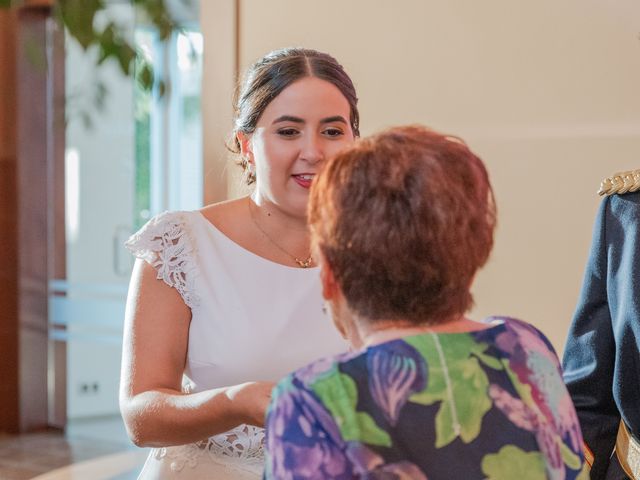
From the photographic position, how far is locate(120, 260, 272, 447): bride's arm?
1479 mm

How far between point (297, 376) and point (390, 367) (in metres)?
0.09

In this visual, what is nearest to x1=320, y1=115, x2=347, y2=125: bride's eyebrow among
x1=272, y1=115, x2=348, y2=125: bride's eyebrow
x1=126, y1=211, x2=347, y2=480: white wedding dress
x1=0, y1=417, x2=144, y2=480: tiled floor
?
x1=272, y1=115, x2=348, y2=125: bride's eyebrow

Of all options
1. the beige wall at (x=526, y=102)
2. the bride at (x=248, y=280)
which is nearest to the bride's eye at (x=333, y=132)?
the bride at (x=248, y=280)

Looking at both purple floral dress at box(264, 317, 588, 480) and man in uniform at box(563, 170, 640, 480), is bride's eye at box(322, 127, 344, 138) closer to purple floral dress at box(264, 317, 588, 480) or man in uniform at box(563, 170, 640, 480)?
man in uniform at box(563, 170, 640, 480)

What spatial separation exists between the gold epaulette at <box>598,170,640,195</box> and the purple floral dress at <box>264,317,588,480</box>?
57 centimetres

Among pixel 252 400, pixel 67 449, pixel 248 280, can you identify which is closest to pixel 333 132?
pixel 248 280

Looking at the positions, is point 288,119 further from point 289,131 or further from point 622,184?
point 622,184

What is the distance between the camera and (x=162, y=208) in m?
7.01

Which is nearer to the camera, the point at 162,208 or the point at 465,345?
the point at 465,345

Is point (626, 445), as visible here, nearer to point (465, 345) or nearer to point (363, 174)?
point (465, 345)

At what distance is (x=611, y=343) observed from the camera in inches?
61.7

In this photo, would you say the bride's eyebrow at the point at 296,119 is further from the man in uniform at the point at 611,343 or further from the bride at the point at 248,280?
the man in uniform at the point at 611,343

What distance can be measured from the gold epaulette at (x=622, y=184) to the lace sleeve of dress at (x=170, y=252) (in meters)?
0.74

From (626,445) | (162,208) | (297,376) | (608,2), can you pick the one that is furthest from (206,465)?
(162,208)
